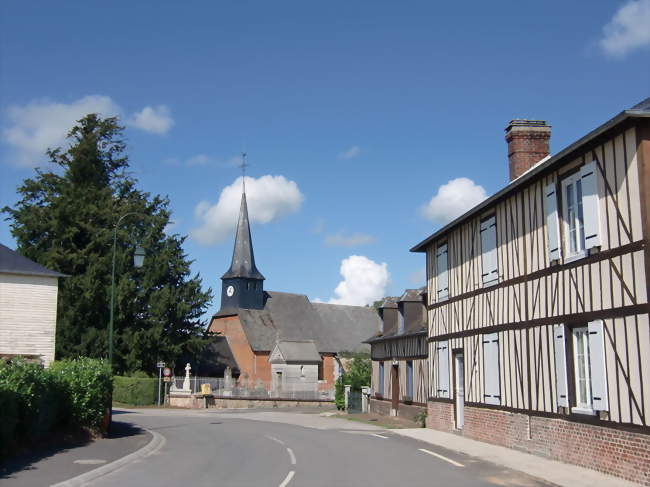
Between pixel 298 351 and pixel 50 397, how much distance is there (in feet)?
136

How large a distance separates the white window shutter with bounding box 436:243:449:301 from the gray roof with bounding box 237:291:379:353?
37.0 metres

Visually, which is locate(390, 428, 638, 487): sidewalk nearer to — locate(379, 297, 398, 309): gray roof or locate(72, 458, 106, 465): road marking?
locate(72, 458, 106, 465): road marking

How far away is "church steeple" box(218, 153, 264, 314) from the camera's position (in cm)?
6212

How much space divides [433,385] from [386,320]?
878cm

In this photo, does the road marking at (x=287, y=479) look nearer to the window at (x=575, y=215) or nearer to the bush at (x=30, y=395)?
the bush at (x=30, y=395)

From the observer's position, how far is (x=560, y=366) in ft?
46.2

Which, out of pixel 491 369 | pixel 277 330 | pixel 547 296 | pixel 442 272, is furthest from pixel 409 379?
pixel 277 330

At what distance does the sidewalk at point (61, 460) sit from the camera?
35.1 feet

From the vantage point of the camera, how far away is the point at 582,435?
13023 millimetres

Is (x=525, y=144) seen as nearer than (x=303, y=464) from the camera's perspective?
No

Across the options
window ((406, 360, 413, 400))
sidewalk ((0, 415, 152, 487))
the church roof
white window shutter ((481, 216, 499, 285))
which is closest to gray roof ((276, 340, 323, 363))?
the church roof

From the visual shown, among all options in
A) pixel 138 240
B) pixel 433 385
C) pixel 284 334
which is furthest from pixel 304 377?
pixel 433 385

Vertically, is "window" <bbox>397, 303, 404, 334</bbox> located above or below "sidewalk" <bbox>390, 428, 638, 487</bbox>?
above

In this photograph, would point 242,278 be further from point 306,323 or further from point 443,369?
point 443,369
